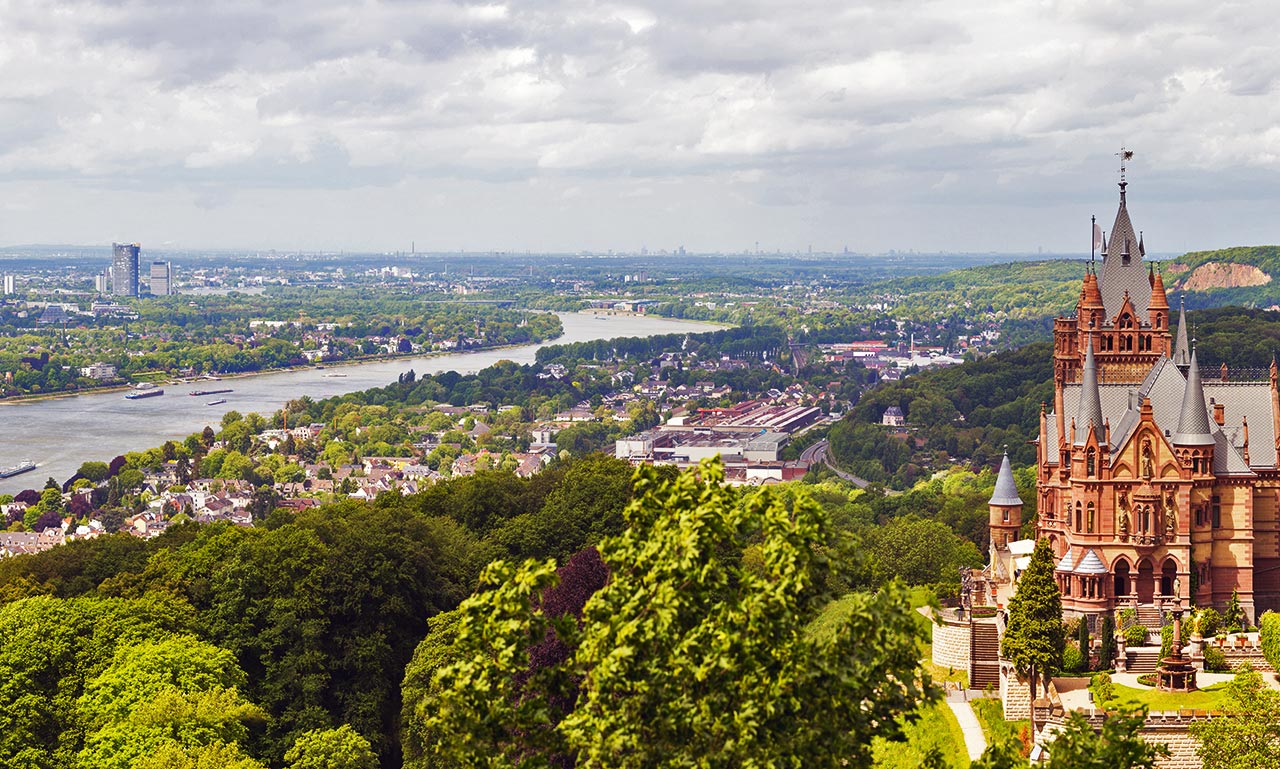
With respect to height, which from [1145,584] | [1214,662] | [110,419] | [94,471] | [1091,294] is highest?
[1091,294]

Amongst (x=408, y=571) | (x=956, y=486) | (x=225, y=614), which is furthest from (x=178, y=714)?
(x=956, y=486)

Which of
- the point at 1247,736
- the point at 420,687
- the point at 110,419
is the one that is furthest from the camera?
the point at 110,419

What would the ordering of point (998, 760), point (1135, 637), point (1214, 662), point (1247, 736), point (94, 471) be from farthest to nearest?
1. point (94, 471)
2. point (1135, 637)
3. point (1214, 662)
4. point (1247, 736)
5. point (998, 760)

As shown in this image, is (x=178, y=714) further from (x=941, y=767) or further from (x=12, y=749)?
(x=941, y=767)

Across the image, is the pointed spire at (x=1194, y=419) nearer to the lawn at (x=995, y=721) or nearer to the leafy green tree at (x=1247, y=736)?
the lawn at (x=995, y=721)

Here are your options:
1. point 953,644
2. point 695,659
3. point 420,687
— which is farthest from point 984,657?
point 695,659

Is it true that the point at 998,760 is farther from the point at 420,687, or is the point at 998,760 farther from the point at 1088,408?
the point at 1088,408

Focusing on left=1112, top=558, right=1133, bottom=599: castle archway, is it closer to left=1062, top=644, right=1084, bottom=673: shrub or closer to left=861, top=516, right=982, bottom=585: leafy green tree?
left=1062, top=644, right=1084, bottom=673: shrub
